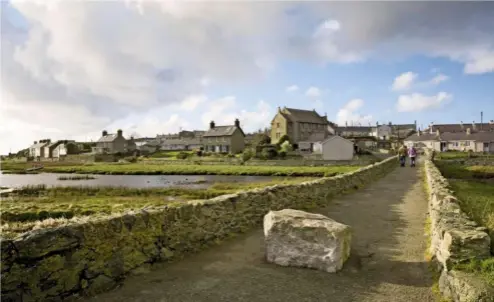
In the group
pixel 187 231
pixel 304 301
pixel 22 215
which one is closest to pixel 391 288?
pixel 304 301

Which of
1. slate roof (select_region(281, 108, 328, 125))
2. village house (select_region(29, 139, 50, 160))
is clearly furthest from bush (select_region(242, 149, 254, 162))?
village house (select_region(29, 139, 50, 160))

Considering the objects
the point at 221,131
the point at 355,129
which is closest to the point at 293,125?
the point at 221,131

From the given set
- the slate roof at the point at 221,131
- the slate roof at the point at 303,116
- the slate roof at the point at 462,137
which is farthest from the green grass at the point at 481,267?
the slate roof at the point at 462,137

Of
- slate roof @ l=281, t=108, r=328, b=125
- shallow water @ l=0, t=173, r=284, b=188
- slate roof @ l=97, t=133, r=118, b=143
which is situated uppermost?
slate roof @ l=281, t=108, r=328, b=125

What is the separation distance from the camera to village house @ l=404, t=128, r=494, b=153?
A: 282ft

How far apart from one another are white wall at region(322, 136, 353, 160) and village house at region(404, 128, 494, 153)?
2115 centimetres

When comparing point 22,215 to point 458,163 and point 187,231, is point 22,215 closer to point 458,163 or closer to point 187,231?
point 187,231

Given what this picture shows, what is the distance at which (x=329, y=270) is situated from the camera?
20.6ft

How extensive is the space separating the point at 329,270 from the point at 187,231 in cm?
275

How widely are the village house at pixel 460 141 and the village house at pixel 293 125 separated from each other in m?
24.8

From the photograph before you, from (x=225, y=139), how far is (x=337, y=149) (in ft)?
114

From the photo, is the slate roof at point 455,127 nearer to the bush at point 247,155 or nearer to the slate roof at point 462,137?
the slate roof at point 462,137

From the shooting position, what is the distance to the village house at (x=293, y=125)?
3688 inches

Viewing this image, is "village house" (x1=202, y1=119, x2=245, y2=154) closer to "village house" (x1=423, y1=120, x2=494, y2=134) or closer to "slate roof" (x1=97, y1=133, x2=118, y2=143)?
"slate roof" (x1=97, y1=133, x2=118, y2=143)
